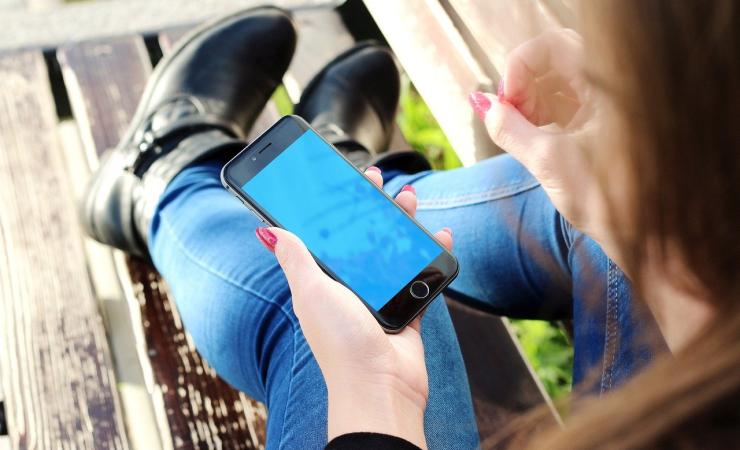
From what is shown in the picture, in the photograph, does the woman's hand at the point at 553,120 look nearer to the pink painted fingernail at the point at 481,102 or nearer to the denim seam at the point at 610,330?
the pink painted fingernail at the point at 481,102

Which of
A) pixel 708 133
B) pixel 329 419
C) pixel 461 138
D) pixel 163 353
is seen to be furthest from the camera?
pixel 461 138

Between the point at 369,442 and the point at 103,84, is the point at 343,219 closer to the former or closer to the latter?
the point at 369,442

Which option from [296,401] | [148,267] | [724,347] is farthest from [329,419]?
[148,267]

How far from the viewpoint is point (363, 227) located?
3.16 ft

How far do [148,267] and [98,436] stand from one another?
30cm

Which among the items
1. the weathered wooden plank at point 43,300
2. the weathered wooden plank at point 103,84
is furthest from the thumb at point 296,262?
the weathered wooden plank at point 103,84

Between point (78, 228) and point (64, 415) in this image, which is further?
point (78, 228)

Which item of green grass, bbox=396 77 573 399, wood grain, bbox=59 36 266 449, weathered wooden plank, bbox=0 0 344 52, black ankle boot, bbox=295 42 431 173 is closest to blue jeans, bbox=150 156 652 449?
wood grain, bbox=59 36 266 449

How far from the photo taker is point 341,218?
969 millimetres

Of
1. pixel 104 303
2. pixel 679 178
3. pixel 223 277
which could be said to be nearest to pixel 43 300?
pixel 104 303

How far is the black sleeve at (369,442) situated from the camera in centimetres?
72

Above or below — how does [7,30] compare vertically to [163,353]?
above

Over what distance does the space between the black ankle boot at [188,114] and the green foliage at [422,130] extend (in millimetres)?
383

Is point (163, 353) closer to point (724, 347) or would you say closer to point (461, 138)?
point (461, 138)
